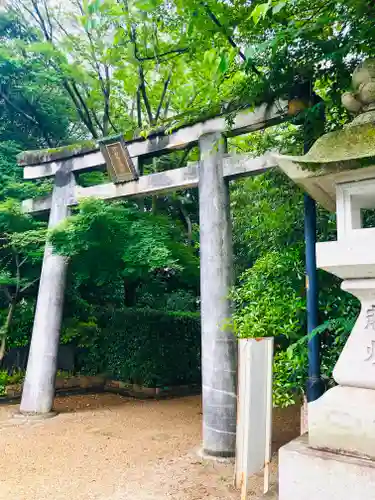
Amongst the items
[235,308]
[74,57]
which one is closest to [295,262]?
[235,308]

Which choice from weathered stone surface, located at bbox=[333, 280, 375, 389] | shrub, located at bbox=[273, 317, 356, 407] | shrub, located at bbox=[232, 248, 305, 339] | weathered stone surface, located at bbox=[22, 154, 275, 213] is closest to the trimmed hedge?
weathered stone surface, located at bbox=[22, 154, 275, 213]

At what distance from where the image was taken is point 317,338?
4.39 m

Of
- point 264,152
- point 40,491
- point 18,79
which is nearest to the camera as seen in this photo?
point 40,491

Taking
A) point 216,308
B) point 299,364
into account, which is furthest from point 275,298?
point 216,308

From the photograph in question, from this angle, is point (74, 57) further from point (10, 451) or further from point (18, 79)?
point (10, 451)

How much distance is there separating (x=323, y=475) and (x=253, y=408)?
24.2 inches

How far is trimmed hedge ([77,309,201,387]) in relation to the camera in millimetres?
10430

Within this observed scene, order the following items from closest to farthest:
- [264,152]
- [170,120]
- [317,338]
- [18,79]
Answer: [317,338]
[264,152]
[170,120]
[18,79]

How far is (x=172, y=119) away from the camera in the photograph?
7.01m

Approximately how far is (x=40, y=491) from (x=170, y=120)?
5342mm

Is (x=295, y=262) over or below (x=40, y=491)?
over

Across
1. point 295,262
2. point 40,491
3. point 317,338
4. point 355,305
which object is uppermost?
point 295,262

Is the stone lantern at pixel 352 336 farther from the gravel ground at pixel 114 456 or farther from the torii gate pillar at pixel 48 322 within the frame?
the torii gate pillar at pixel 48 322

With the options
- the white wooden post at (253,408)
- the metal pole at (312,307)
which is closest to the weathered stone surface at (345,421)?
the white wooden post at (253,408)
